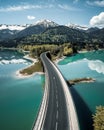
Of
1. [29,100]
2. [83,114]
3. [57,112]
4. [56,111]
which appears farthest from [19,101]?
[57,112]

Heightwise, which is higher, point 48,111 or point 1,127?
point 48,111

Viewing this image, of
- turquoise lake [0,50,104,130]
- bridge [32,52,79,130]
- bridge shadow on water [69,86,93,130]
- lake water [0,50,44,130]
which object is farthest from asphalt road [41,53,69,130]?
lake water [0,50,44,130]

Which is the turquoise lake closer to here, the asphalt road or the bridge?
the bridge

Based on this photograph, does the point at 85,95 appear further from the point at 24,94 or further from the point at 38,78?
the point at 38,78

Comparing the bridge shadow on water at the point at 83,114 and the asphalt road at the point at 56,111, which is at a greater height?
the asphalt road at the point at 56,111

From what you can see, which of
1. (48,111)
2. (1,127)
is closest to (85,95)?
(48,111)

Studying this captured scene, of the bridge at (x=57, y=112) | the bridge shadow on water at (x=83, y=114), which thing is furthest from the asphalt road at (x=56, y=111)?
the bridge shadow on water at (x=83, y=114)

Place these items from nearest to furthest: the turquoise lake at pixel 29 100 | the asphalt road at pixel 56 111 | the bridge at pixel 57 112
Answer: the bridge at pixel 57 112 → the asphalt road at pixel 56 111 → the turquoise lake at pixel 29 100

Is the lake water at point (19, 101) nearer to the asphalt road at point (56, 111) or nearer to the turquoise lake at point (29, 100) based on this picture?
the turquoise lake at point (29, 100)
